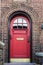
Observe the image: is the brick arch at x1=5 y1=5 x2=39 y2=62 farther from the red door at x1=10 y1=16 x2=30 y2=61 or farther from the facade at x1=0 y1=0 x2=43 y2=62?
the red door at x1=10 y1=16 x2=30 y2=61

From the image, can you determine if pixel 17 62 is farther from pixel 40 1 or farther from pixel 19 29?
pixel 40 1

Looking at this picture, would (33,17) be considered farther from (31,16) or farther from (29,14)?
(29,14)

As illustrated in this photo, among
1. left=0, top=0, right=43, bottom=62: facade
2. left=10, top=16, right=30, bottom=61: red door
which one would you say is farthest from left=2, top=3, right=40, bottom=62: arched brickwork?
left=10, top=16, right=30, bottom=61: red door

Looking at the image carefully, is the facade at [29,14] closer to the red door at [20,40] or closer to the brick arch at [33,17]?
the brick arch at [33,17]

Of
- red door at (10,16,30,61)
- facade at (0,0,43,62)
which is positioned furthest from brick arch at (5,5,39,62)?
red door at (10,16,30,61)

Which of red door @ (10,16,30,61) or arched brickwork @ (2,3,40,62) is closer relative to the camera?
arched brickwork @ (2,3,40,62)

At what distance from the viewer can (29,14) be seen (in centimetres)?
1222

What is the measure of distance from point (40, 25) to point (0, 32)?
1.96 metres

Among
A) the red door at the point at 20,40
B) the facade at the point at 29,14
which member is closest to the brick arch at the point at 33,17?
the facade at the point at 29,14

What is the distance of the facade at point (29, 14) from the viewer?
12117mm

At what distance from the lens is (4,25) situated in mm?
12156

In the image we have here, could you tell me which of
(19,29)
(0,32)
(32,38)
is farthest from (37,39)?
(0,32)

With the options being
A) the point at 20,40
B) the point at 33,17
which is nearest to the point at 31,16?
the point at 33,17

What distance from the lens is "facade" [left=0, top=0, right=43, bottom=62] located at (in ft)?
39.8
